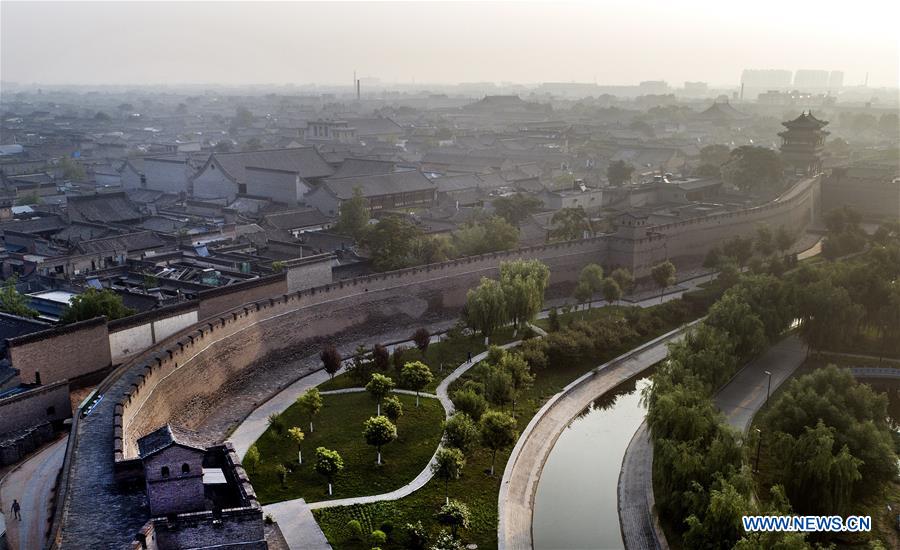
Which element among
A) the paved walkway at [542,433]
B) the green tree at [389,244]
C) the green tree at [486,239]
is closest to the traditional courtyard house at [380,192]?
the green tree at [486,239]

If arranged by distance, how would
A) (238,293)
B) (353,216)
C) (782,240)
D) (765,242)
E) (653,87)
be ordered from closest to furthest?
(238,293), (353,216), (765,242), (782,240), (653,87)

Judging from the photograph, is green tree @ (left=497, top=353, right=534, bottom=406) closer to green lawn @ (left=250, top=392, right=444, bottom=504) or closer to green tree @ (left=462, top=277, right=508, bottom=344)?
green lawn @ (left=250, top=392, right=444, bottom=504)

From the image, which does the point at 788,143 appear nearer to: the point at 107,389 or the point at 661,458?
the point at 661,458

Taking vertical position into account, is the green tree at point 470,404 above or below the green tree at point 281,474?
above

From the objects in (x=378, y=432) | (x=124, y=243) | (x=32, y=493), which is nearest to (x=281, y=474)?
(x=378, y=432)

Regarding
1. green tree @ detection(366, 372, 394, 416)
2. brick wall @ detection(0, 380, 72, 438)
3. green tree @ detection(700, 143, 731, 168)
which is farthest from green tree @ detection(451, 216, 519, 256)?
green tree @ detection(700, 143, 731, 168)

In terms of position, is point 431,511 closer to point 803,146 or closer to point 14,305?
point 14,305

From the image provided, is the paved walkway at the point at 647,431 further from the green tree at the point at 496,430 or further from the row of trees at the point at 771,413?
Answer: the green tree at the point at 496,430
